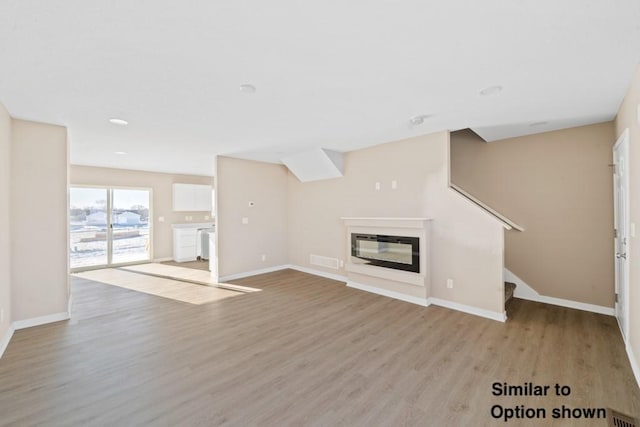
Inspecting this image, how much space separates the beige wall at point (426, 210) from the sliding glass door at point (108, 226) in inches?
188

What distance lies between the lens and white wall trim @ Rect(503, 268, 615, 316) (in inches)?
140

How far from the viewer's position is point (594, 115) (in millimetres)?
3217

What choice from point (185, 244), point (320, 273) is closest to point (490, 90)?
point (320, 273)

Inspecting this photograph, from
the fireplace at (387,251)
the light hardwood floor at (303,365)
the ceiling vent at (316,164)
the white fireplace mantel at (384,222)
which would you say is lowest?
the light hardwood floor at (303,365)

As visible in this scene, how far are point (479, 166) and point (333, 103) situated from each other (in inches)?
124

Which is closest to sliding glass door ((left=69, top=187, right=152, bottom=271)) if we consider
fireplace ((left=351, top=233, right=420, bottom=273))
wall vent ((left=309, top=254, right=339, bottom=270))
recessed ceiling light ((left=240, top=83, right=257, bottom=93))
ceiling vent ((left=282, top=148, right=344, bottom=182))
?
ceiling vent ((left=282, top=148, right=344, bottom=182))

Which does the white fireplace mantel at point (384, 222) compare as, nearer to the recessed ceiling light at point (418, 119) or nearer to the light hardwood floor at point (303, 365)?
the light hardwood floor at point (303, 365)

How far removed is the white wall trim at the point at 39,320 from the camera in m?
3.20

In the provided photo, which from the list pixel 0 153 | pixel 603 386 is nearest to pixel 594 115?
pixel 603 386

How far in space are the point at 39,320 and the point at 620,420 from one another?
5.60 meters

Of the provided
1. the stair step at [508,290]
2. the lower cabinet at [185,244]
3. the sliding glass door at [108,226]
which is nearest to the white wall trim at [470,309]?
the stair step at [508,290]

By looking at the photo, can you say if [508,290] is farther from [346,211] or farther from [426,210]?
[346,211]

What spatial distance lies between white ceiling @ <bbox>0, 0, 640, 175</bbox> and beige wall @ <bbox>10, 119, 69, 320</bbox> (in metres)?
0.33

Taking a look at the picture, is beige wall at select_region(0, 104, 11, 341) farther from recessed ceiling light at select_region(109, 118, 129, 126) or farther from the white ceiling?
recessed ceiling light at select_region(109, 118, 129, 126)
